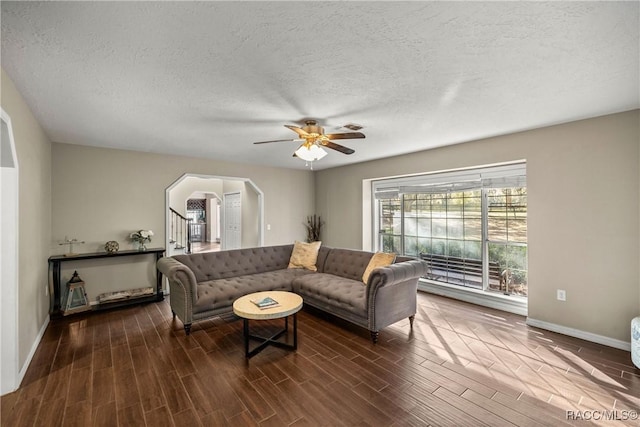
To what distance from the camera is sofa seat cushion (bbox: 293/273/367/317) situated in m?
3.24

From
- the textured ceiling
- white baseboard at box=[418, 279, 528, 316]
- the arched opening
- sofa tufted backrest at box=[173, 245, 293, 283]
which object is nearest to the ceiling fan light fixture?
the textured ceiling

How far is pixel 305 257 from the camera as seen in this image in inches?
189

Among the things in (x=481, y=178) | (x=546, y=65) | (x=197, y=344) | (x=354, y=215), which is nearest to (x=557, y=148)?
(x=481, y=178)

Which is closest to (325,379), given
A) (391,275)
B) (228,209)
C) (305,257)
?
(391,275)

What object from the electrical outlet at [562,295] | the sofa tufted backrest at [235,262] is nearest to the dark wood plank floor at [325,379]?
the electrical outlet at [562,295]

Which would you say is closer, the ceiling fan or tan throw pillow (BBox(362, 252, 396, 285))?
the ceiling fan

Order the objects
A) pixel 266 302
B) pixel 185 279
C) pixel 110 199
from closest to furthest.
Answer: pixel 266 302 < pixel 185 279 < pixel 110 199

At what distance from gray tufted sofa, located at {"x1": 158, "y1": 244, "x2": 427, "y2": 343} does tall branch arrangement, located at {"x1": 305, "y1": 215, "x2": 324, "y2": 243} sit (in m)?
2.06

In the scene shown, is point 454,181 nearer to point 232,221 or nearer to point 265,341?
point 265,341

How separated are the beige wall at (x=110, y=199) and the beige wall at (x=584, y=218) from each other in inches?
208

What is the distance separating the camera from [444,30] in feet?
5.31

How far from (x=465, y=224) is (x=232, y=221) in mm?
5971

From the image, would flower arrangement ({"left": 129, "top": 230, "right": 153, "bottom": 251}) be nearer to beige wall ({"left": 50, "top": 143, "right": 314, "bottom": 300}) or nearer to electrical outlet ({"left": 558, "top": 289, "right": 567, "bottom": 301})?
beige wall ({"left": 50, "top": 143, "right": 314, "bottom": 300})

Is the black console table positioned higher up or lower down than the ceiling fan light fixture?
lower down
